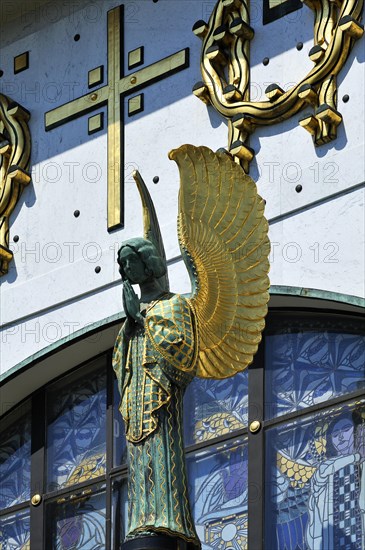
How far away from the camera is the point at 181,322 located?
9.74 metres

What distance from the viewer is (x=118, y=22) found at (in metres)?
13.2

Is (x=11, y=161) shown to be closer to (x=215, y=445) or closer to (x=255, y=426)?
(x=215, y=445)

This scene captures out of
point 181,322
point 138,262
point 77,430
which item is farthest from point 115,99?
point 181,322

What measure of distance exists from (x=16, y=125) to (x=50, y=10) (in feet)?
2.66

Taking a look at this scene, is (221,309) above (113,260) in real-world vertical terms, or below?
below

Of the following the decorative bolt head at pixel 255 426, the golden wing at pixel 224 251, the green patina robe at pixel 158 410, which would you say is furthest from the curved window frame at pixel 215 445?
the green patina robe at pixel 158 410

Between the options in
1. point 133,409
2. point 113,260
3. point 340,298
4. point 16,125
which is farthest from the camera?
point 16,125

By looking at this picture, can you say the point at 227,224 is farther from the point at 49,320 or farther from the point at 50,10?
the point at 50,10

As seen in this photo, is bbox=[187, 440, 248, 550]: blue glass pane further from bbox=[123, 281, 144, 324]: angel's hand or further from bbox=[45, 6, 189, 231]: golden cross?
bbox=[123, 281, 144, 324]: angel's hand

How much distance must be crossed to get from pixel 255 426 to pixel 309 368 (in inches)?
16.6

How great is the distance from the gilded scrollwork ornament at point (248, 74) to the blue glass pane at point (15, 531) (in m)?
2.45

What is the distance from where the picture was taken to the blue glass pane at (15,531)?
1266cm

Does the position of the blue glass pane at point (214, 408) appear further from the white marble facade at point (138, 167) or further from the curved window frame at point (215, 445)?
the white marble facade at point (138, 167)

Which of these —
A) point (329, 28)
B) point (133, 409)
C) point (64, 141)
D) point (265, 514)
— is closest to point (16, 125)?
point (64, 141)
